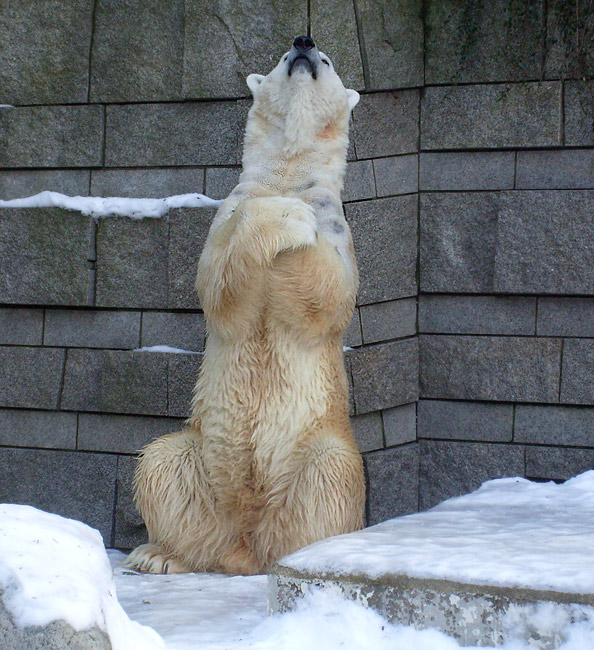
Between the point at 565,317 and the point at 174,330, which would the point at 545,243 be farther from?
the point at 174,330

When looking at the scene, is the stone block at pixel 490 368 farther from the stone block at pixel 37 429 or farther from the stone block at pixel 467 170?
the stone block at pixel 37 429

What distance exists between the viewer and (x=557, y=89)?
4992mm

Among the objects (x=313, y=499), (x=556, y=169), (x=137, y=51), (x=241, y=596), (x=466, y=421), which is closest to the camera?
(x=241, y=596)

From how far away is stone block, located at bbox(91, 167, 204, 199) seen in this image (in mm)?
5336

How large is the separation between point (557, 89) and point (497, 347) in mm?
1578

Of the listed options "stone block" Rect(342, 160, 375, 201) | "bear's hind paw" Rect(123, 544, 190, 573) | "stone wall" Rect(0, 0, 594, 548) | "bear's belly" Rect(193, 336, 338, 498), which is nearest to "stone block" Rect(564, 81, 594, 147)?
"stone wall" Rect(0, 0, 594, 548)

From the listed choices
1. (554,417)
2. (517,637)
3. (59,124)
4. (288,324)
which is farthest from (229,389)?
(59,124)

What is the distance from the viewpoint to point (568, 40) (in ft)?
16.2

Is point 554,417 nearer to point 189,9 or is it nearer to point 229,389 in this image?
point 229,389

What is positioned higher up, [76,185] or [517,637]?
[76,185]

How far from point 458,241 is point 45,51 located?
2.97m

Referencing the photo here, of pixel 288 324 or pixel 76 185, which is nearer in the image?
pixel 288 324

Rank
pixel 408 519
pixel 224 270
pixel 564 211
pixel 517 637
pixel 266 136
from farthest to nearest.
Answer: pixel 564 211 → pixel 266 136 → pixel 224 270 → pixel 408 519 → pixel 517 637

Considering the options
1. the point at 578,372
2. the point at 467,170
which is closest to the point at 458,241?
the point at 467,170
